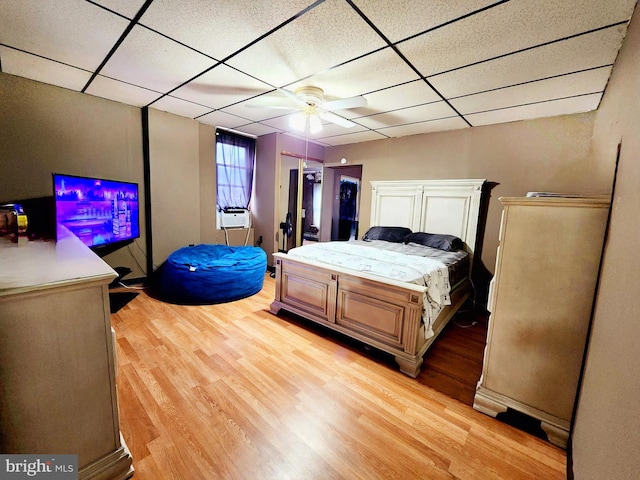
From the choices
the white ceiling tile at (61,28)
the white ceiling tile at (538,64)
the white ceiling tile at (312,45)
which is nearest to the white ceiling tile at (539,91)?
the white ceiling tile at (538,64)

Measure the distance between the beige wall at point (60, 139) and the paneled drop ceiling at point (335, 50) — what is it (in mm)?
183

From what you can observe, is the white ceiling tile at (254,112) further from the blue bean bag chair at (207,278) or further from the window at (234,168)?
the blue bean bag chair at (207,278)

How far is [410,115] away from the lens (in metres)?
3.33

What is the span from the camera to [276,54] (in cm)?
205

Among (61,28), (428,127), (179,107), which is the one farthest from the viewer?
(428,127)

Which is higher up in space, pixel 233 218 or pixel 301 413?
pixel 233 218

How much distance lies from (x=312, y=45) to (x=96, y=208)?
107 inches

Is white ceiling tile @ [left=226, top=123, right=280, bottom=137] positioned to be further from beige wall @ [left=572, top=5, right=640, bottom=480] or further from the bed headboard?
beige wall @ [left=572, top=5, right=640, bottom=480]

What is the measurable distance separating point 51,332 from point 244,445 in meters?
1.07

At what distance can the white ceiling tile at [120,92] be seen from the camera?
278cm

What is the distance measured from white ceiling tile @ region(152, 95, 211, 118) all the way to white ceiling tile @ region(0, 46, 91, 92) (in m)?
0.73

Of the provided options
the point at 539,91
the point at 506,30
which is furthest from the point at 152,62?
the point at 539,91

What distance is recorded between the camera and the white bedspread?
2.21m

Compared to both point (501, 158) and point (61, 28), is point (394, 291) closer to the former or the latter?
point (501, 158)
